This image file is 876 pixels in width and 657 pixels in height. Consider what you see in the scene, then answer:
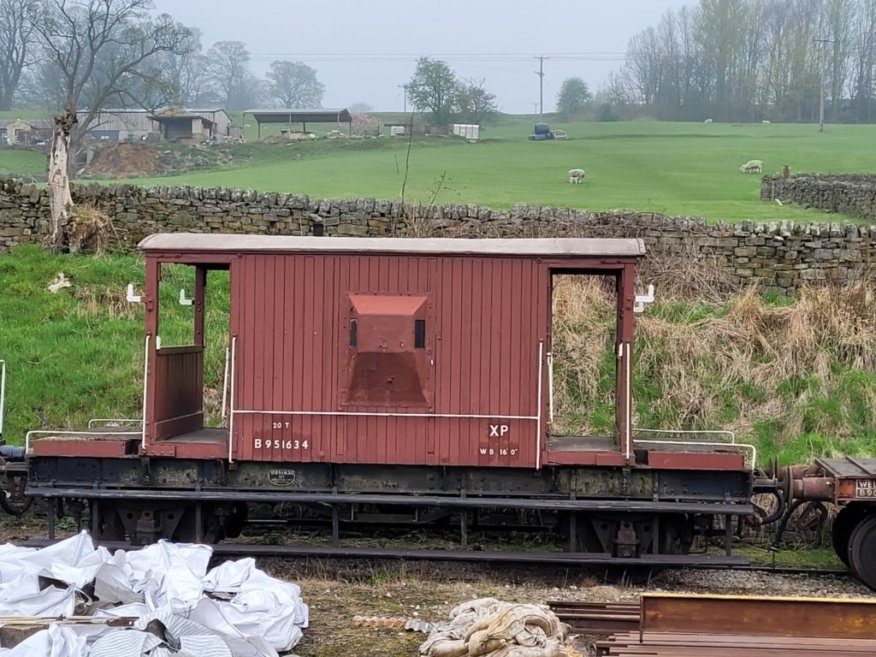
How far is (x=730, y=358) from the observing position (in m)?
15.4

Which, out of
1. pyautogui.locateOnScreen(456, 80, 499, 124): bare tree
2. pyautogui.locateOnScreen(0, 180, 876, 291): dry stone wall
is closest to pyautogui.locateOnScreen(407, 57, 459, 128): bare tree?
pyautogui.locateOnScreen(456, 80, 499, 124): bare tree

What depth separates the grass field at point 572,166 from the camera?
29734mm

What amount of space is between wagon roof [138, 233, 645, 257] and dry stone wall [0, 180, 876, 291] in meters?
7.72

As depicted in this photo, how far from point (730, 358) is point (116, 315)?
9804 millimetres

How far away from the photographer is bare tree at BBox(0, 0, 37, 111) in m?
79.6

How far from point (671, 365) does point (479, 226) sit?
545 centimetres

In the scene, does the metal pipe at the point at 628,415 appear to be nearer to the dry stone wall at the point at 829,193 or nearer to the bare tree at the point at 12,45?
the dry stone wall at the point at 829,193

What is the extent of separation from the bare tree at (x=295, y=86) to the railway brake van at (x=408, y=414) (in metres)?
119

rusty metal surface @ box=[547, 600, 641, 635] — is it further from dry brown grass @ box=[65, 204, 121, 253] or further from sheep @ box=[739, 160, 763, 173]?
sheep @ box=[739, 160, 763, 173]

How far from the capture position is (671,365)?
1514 cm

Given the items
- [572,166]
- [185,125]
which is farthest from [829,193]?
[185,125]

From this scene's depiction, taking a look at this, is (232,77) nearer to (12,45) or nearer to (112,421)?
(12,45)

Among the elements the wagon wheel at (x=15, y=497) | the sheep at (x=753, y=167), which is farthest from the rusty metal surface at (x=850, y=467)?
the sheep at (x=753, y=167)

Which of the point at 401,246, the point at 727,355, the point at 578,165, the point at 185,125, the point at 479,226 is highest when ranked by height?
the point at 185,125
